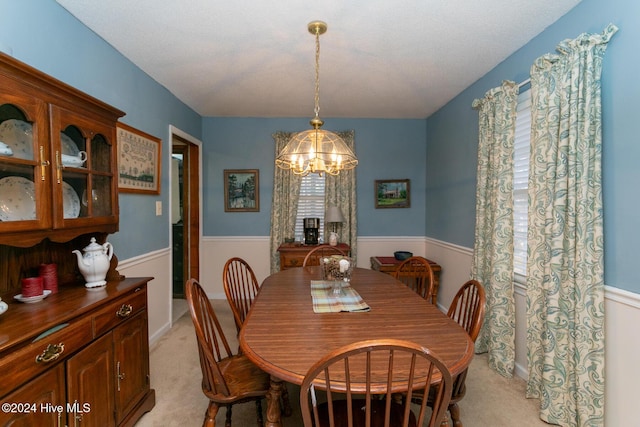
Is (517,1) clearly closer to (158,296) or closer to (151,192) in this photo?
(151,192)

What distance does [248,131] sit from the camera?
435 centimetres

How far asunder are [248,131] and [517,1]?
10.9 feet

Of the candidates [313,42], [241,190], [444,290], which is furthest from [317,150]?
[444,290]

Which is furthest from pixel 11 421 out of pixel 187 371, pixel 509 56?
pixel 509 56

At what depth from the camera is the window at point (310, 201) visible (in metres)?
4.37

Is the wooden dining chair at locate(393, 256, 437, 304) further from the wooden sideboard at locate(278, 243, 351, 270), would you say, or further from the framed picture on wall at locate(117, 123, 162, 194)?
the framed picture on wall at locate(117, 123, 162, 194)

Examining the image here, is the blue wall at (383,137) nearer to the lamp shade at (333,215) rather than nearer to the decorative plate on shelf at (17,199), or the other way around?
the lamp shade at (333,215)

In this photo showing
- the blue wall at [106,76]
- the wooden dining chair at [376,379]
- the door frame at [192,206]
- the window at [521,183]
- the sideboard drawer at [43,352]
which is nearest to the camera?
the wooden dining chair at [376,379]

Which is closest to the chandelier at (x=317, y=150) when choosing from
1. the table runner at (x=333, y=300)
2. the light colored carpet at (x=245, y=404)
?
the table runner at (x=333, y=300)

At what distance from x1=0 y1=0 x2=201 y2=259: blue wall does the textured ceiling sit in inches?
4.5

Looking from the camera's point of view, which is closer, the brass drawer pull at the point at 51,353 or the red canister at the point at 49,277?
the brass drawer pull at the point at 51,353

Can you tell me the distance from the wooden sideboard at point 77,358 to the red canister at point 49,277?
0.16 ft

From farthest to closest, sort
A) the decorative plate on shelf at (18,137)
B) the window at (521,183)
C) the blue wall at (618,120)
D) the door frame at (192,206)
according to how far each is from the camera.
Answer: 1. the door frame at (192,206)
2. the window at (521,183)
3. the blue wall at (618,120)
4. the decorative plate on shelf at (18,137)

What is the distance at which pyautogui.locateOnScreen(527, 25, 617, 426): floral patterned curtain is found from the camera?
68.5 inches
